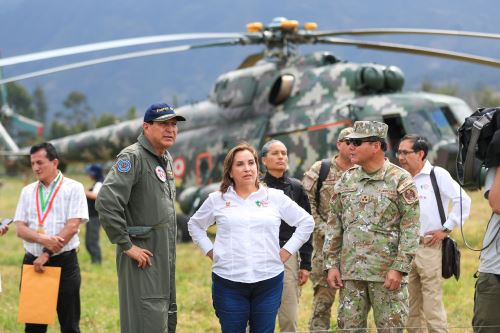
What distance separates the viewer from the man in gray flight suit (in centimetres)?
435

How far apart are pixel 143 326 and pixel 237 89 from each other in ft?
23.4

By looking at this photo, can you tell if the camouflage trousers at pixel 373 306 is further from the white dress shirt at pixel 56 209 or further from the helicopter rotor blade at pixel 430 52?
the helicopter rotor blade at pixel 430 52

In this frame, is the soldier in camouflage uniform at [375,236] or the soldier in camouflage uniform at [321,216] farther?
the soldier in camouflage uniform at [321,216]

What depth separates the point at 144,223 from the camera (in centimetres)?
446

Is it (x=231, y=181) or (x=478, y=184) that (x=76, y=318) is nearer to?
(x=231, y=181)

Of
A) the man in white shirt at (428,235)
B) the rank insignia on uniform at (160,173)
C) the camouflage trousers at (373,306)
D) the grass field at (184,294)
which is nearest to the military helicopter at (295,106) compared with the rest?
the grass field at (184,294)

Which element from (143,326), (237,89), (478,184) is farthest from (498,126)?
(237,89)

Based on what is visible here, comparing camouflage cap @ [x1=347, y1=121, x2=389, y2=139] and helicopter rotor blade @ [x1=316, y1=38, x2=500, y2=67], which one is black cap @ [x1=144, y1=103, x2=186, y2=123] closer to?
camouflage cap @ [x1=347, y1=121, x2=389, y2=139]

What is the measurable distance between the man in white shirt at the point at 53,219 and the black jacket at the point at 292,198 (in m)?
1.46

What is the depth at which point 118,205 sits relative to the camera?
171 inches

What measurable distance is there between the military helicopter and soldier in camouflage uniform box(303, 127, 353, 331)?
3.53 meters

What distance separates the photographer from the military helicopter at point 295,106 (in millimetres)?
9945

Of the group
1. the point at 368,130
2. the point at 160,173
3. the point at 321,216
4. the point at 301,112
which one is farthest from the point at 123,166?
the point at 301,112

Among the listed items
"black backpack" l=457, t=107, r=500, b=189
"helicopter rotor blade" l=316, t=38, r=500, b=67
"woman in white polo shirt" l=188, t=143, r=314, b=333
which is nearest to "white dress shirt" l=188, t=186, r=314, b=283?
"woman in white polo shirt" l=188, t=143, r=314, b=333
